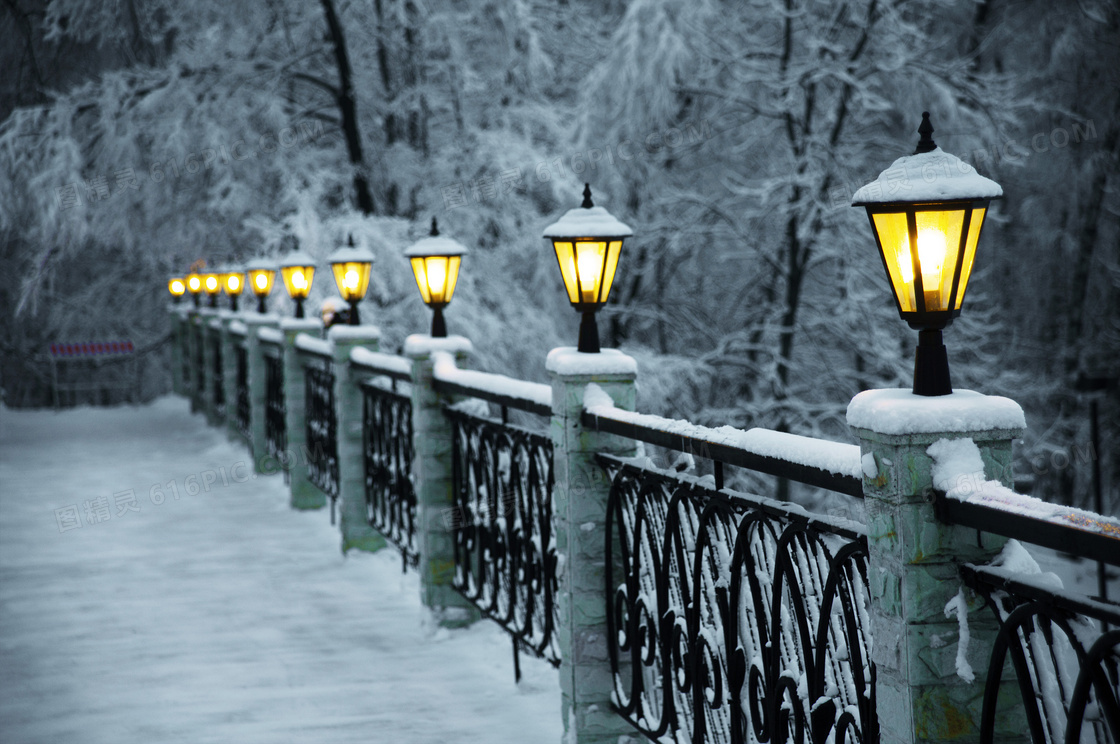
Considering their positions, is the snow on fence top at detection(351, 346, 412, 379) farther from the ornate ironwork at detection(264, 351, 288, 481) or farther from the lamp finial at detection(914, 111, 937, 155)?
the lamp finial at detection(914, 111, 937, 155)

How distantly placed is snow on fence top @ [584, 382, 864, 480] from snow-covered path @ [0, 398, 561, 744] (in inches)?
71.7

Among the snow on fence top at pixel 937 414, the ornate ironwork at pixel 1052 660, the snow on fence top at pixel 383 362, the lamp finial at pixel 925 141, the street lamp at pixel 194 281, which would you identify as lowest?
the ornate ironwork at pixel 1052 660

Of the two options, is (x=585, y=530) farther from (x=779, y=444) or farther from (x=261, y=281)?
(x=261, y=281)

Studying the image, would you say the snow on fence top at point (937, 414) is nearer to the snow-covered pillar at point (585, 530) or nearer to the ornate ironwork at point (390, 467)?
the snow-covered pillar at point (585, 530)

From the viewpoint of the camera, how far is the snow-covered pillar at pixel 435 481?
5965mm

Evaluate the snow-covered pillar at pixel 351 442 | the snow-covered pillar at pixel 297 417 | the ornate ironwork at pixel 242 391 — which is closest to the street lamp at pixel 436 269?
the snow-covered pillar at pixel 351 442

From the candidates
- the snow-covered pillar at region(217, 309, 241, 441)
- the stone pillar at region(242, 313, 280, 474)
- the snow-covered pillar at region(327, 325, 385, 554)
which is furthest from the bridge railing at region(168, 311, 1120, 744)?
the snow-covered pillar at region(217, 309, 241, 441)

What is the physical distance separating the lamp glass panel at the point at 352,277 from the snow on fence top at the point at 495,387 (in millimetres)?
2885

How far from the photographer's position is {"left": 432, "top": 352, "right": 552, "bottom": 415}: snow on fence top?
4.58 meters

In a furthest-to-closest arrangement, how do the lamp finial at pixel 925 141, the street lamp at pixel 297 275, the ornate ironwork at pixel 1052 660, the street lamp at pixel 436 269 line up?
the street lamp at pixel 297 275 → the street lamp at pixel 436 269 → the lamp finial at pixel 925 141 → the ornate ironwork at pixel 1052 660

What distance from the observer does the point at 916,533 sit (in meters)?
2.30

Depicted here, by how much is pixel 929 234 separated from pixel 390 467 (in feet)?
17.6

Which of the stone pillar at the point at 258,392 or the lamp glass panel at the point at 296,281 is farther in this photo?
the stone pillar at the point at 258,392

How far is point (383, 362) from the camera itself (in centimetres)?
700
